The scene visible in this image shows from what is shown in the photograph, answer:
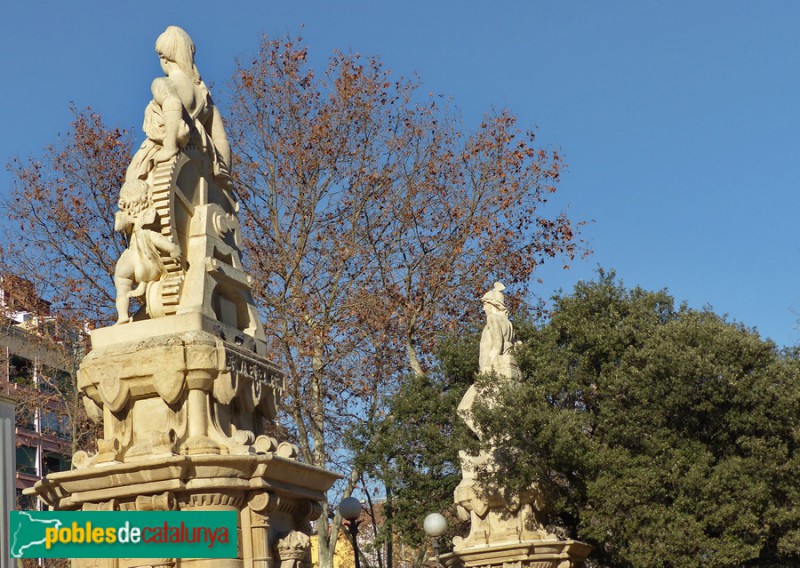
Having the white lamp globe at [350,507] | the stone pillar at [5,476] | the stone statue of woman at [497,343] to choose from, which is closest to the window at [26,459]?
the stone statue of woman at [497,343]

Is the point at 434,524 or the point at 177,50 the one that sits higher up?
the point at 177,50

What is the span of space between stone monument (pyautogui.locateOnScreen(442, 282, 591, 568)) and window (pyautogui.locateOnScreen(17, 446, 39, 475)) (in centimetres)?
2360

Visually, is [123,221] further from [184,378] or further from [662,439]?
[662,439]

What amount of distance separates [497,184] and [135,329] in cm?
1572

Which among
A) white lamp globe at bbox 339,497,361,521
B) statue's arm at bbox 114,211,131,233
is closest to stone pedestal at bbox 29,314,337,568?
statue's arm at bbox 114,211,131,233

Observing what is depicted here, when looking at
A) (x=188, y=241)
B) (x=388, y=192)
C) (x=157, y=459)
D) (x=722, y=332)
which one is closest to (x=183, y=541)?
(x=157, y=459)

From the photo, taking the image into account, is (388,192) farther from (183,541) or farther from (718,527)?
(183,541)

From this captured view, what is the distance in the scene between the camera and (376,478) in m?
23.1

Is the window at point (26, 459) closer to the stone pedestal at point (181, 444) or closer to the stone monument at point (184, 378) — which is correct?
the stone monument at point (184, 378)

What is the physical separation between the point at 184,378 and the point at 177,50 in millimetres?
3140

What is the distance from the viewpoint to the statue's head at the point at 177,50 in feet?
36.7

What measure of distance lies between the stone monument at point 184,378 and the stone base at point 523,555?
5.94 meters

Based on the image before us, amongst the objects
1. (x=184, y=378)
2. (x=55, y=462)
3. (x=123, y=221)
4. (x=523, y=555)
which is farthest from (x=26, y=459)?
(x=184, y=378)

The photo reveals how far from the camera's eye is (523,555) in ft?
53.3
